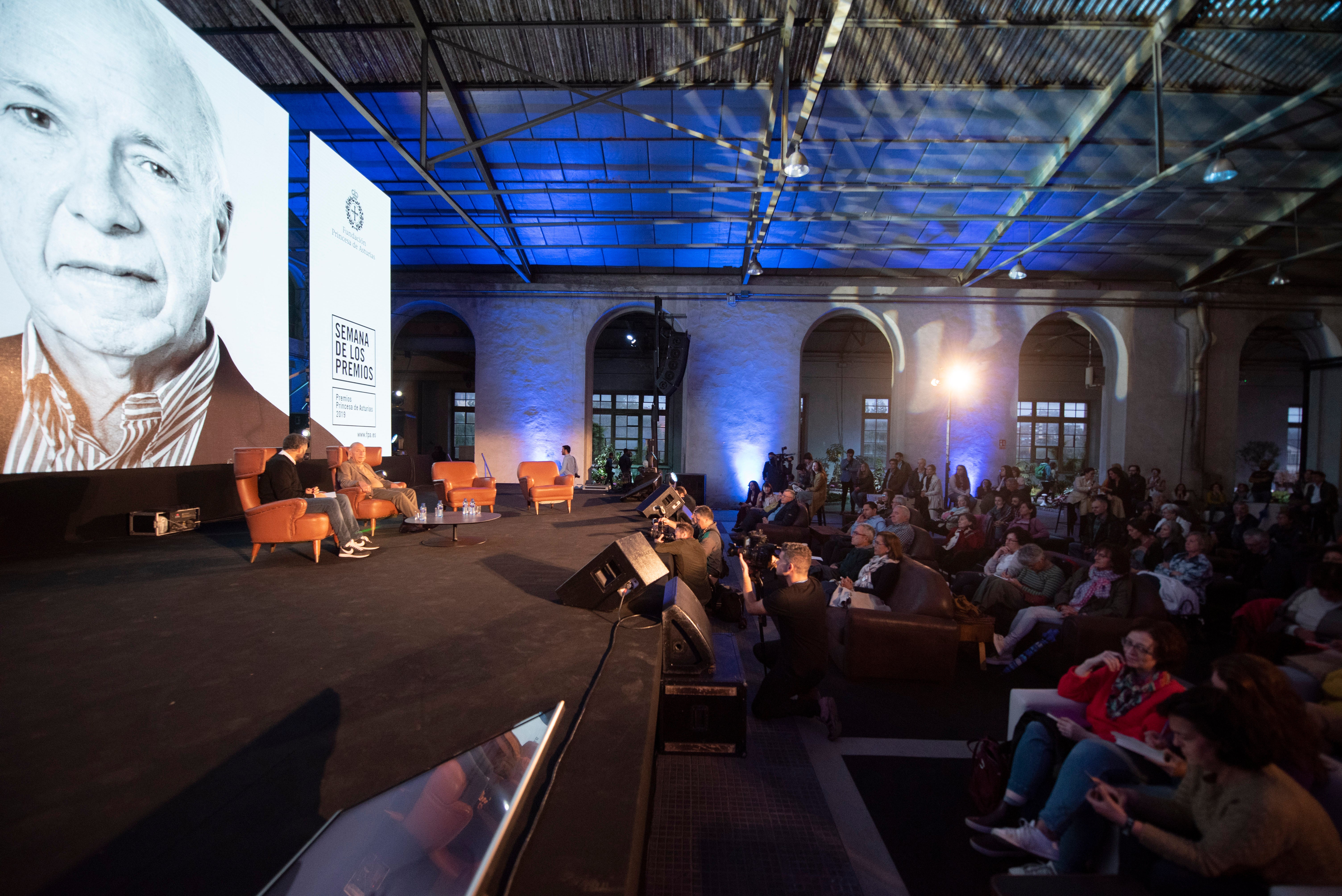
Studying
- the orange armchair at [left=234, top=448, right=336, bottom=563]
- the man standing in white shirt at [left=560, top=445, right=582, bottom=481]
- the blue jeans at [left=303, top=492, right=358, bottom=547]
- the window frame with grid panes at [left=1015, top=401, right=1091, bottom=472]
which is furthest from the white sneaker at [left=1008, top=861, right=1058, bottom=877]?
the window frame with grid panes at [left=1015, top=401, right=1091, bottom=472]

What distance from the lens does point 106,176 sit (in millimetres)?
4184

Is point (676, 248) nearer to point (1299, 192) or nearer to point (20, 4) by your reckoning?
point (20, 4)

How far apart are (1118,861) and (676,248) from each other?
1137cm

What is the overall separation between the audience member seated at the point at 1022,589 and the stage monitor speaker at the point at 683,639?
2.61 m

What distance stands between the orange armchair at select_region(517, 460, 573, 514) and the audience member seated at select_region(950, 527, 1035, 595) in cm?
559

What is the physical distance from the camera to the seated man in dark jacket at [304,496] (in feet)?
15.7

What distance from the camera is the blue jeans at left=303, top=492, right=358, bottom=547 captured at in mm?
4895

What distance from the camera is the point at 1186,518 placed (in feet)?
22.1

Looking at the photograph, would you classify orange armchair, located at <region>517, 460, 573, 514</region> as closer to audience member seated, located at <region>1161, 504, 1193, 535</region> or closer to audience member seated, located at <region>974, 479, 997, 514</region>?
audience member seated, located at <region>974, 479, 997, 514</region>

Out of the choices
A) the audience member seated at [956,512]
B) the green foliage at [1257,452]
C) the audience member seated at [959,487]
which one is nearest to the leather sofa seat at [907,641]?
the audience member seated at [956,512]

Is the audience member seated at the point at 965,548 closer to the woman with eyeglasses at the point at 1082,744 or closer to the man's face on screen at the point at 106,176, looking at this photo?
the woman with eyeglasses at the point at 1082,744

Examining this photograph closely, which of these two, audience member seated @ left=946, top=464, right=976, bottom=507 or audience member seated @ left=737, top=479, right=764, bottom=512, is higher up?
audience member seated @ left=946, top=464, right=976, bottom=507

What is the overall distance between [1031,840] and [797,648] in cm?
125

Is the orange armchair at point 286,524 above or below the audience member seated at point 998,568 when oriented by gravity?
above
